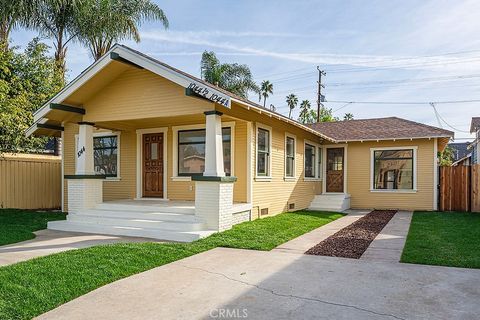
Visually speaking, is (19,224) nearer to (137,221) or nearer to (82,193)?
(82,193)

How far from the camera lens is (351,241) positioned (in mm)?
7551

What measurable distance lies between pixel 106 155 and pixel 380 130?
1061 centimetres

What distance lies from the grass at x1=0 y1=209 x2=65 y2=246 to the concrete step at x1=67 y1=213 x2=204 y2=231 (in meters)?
0.94

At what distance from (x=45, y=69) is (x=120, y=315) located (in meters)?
12.6

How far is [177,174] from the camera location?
11.0 meters

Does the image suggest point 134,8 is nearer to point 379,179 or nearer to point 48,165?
point 48,165

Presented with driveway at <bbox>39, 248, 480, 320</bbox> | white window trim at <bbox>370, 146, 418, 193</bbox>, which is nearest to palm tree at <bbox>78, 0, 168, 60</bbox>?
white window trim at <bbox>370, 146, 418, 193</bbox>

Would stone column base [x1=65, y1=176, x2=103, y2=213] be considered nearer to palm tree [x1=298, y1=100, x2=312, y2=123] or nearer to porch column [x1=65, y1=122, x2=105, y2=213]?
porch column [x1=65, y1=122, x2=105, y2=213]

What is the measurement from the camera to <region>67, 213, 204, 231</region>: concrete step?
797 cm

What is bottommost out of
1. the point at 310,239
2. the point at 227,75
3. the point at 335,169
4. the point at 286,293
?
the point at 310,239

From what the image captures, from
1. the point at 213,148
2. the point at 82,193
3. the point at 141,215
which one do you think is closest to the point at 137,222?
the point at 141,215

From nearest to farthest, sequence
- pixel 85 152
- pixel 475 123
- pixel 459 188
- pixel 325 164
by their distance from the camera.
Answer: pixel 85 152, pixel 459 188, pixel 325 164, pixel 475 123

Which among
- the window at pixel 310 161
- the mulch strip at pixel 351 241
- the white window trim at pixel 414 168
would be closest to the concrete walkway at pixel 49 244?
the mulch strip at pixel 351 241

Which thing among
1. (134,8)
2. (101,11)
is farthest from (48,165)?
(134,8)
